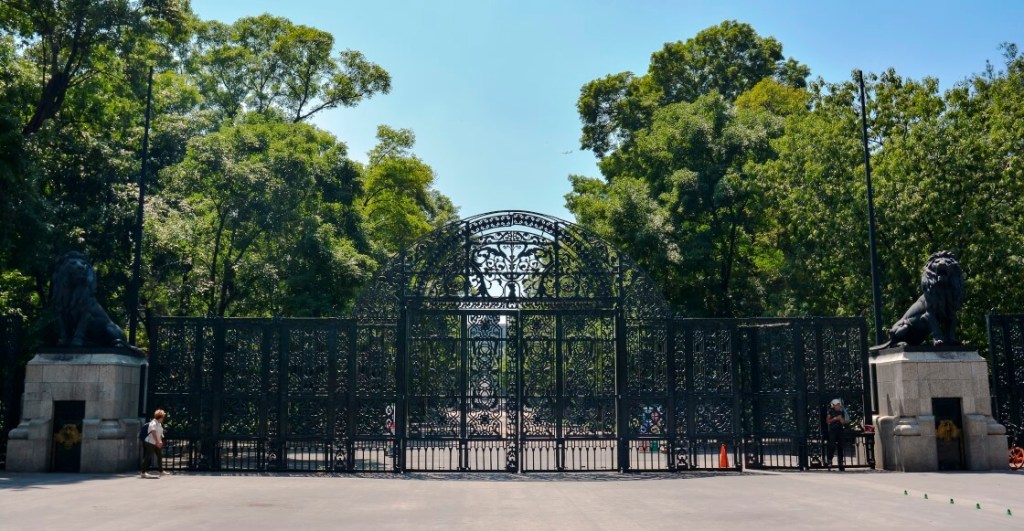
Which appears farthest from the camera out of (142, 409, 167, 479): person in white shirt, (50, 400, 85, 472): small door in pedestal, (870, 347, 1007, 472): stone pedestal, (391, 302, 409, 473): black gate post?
(391, 302, 409, 473): black gate post

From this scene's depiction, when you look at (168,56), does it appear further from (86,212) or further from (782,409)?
(782,409)

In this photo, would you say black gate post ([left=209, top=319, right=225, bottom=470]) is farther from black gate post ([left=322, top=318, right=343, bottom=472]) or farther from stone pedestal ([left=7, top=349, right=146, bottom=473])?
black gate post ([left=322, top=318, right=343, bottom=472])

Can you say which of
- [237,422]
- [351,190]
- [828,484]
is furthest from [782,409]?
[351,190]

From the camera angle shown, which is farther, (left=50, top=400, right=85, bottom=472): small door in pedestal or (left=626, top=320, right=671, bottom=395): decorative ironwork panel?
(left=626, top=320, right=671, bottom=395): decorative ironwork panel

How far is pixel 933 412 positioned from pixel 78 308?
14342mm

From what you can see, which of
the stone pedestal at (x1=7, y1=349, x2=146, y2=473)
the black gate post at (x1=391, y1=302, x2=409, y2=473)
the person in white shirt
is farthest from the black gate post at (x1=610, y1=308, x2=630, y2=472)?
the stone pedestal at (x1=7, y1=349, x2=146, y2=473)

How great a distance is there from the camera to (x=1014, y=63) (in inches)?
1059

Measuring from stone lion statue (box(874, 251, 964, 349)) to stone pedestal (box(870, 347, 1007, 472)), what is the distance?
10.4 inches

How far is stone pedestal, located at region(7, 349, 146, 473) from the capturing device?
14297 mm

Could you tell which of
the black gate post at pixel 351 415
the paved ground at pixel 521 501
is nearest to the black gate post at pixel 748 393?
the paved ground at pixel 521 501

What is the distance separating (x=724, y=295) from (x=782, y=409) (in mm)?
10725

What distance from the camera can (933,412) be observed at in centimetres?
1483

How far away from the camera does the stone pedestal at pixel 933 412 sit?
47.8ft

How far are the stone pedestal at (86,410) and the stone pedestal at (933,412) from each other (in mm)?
12896
